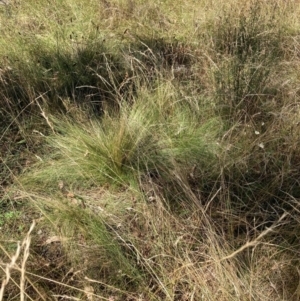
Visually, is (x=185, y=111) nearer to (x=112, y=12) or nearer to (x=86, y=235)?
(x=86, y=235)

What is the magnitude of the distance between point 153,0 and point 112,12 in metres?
0.54

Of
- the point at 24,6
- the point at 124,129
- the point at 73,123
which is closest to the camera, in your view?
the point at 124,129

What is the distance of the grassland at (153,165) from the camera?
1677mm

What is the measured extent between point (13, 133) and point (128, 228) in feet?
3.78

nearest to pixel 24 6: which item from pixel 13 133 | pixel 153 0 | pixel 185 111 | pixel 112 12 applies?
pixel 112 12

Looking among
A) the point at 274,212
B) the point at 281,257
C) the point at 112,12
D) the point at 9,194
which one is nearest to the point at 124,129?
the point at 9,194

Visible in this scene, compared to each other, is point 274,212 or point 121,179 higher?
point 121,179

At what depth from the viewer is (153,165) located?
2.22 metres

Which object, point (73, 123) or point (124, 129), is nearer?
point (124, 129)

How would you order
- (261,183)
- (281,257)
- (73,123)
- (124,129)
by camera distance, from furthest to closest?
(73,123) < (124,129) < (261,183) < (281,257)

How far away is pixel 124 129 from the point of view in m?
2.28

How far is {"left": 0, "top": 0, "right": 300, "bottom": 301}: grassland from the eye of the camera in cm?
168

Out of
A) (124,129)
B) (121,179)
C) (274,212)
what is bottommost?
(274,212)

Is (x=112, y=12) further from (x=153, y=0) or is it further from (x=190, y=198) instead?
(x=190, y=198)
